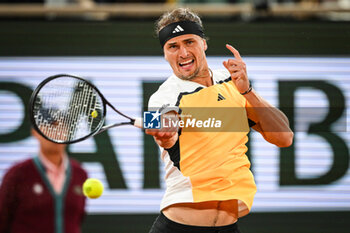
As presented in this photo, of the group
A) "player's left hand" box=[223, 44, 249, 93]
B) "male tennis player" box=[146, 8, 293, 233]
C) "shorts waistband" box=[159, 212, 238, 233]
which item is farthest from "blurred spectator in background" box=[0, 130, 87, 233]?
"player's left hand" box=[223, 44, 249, 93]

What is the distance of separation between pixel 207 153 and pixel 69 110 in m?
1.14

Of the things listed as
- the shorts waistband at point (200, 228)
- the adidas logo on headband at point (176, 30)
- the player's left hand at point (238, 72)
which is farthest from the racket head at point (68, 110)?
the player's left hand at point (238, 72)

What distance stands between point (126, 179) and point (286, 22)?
82.5 inches

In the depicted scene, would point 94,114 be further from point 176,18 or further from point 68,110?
point 176,18

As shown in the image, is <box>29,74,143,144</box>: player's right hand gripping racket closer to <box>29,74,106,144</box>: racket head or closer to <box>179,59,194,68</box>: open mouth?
<box>29,74,106,144</box>: racket head

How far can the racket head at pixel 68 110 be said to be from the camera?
320cm

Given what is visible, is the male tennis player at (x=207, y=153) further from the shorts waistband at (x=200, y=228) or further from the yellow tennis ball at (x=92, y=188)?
the yellow tennis ball at (x=92, y=188)

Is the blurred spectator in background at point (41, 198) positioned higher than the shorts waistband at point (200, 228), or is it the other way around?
the shorts waistband at point (200, 228)

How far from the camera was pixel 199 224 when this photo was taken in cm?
269

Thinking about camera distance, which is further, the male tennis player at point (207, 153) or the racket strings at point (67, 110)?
the racket strings at point (67, 110)

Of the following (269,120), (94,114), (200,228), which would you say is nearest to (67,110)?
(94,114)

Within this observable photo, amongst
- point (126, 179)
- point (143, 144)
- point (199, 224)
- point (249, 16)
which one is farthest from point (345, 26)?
point (199, 224)

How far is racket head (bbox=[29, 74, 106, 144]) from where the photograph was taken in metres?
3.20

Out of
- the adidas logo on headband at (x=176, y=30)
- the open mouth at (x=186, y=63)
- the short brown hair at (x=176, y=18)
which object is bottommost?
the open mouth at (x=186, y=63)
